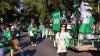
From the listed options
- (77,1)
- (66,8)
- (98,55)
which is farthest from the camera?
(66,8)

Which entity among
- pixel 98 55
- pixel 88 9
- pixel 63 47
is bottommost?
pixel 98 55

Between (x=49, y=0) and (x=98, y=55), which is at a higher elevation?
(x=49, y=0)

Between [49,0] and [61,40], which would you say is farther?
[49,0]

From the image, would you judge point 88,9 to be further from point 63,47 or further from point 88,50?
point 63,47

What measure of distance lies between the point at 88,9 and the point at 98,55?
4719mm

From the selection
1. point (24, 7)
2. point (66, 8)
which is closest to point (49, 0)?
point (66, 8)

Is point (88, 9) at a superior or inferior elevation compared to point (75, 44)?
superior

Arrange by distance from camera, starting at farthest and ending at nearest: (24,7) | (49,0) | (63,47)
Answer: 1. (24,7)
2. (49,0)
3. (63,47)

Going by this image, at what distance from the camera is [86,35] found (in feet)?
62.9

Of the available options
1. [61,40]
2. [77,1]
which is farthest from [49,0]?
[61,40]

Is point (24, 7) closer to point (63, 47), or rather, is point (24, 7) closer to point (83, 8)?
point (83, 8)

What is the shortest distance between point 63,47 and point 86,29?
314 inches

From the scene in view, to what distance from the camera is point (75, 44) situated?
60.6 ft

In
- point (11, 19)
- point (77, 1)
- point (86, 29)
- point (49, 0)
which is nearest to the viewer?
point (86, 29)
